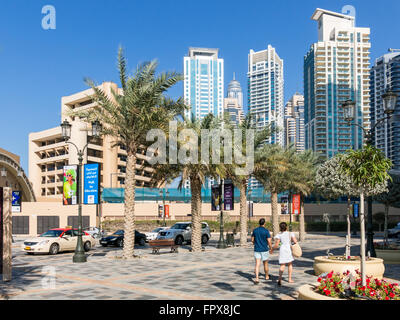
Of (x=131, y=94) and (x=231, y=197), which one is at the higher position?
(x=131, y=94)

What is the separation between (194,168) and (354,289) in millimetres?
17481

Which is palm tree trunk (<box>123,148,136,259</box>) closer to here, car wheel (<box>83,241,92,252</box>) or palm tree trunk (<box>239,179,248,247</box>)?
car wheel (<box>83,241,92,252</box>)

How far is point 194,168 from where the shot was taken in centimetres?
2608

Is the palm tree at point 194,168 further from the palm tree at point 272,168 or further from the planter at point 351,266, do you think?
the planter at point 351,266

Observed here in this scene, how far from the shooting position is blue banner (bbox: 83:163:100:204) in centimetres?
2529

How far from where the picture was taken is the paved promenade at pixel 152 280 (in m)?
11.8

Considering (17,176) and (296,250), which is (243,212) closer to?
(296,250)

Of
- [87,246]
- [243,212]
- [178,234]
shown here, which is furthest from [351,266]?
[178,234]

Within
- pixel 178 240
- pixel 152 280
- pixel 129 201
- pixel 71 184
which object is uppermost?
pixel 71 184

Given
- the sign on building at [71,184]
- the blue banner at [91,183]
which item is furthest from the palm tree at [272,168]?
the sign on building at [71,184]

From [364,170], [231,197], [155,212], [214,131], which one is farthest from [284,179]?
[155,212]

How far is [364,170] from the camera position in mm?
9883

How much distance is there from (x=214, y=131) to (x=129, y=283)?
1481 centimetres
